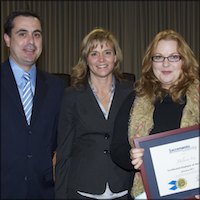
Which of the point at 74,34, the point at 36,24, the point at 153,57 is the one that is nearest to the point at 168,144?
the point at 153,57

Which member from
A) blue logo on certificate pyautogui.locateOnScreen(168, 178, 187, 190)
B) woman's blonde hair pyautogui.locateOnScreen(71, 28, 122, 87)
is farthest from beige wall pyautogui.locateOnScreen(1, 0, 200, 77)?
blue logo on certificate pyautogui.locateOnScreen(168, 178, 187, 190)

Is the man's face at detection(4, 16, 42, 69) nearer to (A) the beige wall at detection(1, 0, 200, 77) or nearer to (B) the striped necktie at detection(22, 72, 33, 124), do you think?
(B) the striped necktie at detection(22, 72, 33, 124)

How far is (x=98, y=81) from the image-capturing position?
2.90 meters

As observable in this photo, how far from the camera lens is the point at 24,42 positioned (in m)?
2.52

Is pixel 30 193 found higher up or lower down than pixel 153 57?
lower down

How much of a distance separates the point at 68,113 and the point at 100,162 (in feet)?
1.36

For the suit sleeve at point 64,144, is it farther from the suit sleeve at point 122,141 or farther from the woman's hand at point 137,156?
the woman's hand at point 137,156

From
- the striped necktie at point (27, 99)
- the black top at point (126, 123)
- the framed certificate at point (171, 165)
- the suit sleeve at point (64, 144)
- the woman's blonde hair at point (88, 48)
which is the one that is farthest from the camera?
the woman's blonde hair at point (88, 48)

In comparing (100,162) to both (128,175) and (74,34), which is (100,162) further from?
(74,34)

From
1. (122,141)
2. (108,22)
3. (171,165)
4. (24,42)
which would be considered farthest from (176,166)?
(108,22)

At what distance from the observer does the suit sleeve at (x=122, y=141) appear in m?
2.36

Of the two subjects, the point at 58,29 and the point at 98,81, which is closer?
the point at 98,81

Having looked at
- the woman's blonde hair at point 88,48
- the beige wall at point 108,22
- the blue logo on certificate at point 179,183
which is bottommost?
the blue logo on certificate at point 179,183

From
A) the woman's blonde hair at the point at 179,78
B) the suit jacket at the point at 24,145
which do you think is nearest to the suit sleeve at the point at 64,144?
the suit jacket at the point at 24,145
